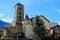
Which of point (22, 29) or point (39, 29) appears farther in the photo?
point (22, 29)

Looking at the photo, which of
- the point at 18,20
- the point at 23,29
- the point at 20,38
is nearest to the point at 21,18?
the point at 18,20

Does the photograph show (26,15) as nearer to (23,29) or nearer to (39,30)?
(23,29)

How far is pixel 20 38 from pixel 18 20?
9.58 metres

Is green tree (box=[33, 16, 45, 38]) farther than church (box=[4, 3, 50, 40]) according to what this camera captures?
No

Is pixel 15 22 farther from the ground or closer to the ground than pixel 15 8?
closer to the ground

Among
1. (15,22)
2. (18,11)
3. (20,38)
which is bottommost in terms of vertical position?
(20,38)

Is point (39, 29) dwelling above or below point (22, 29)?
below

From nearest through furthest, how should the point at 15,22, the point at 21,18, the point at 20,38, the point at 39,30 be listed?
the point at 39,30 → the point at 20,38 → the point at 15,22 → the point at 21,18

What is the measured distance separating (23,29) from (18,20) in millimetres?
5858

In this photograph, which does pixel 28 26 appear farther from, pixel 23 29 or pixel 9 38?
pixel 9 38

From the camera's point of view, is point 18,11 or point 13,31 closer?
point 13,31

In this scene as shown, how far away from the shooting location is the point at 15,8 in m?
64.9

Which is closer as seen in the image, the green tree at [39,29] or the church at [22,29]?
the green tree at [39,29]

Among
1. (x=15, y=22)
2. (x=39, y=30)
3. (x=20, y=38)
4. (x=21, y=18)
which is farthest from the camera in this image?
(x=21, y=18)
